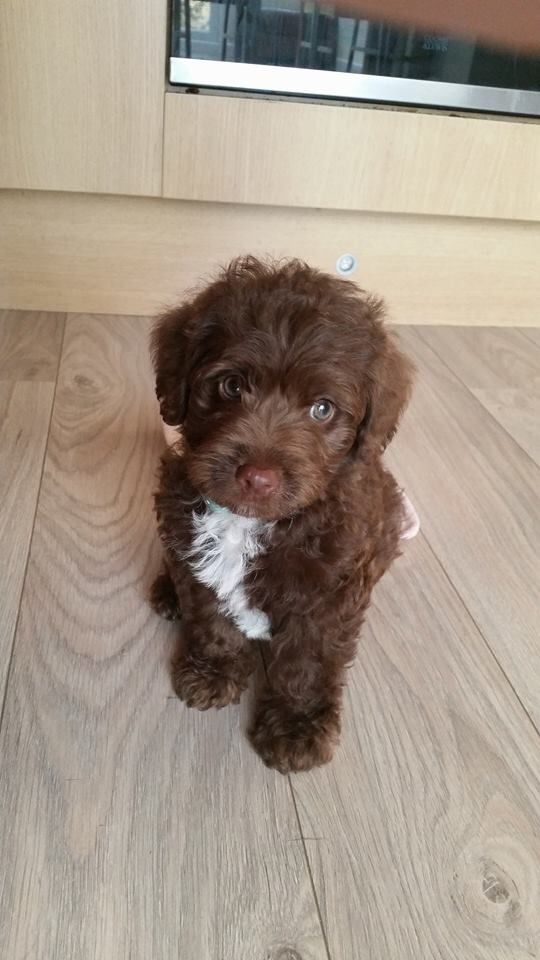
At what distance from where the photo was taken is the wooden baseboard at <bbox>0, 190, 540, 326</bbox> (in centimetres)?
251

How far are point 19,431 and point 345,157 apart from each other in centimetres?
131

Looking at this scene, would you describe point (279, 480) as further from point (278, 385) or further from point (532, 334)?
point (532, 334)

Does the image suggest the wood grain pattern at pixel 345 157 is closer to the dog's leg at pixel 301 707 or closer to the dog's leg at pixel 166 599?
the dog's leg at pixel 166 599

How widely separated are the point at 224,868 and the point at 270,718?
0.26 metres

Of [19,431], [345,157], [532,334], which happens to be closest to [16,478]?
[19,431]

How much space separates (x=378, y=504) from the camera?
137 cm

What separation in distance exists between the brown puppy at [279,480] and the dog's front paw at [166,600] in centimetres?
15

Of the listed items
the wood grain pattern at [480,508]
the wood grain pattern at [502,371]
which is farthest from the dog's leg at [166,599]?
the wood grain pattern at [502,371]

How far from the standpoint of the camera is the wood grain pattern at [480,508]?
1646mm

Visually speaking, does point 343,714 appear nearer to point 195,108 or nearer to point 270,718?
point 270,718

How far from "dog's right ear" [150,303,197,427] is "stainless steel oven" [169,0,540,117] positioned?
130cm

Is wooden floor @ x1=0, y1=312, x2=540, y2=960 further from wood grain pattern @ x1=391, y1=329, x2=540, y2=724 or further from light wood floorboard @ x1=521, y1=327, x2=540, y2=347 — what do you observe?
light wood floorboard @ x1=521, y1=327, x2=540, y2=347

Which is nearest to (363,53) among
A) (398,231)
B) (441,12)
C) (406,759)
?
(441,12)

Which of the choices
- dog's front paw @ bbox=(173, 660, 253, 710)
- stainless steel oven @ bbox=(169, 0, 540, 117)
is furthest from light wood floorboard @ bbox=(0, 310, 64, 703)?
stainless steel oven @ bbox=(169, 0, 540, 117)
